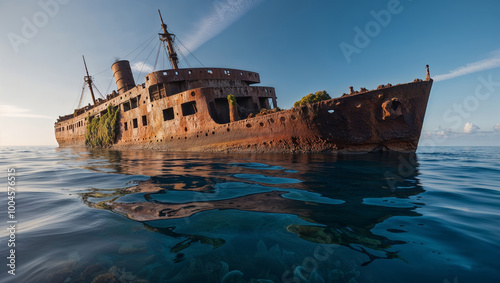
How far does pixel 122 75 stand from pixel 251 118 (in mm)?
19930

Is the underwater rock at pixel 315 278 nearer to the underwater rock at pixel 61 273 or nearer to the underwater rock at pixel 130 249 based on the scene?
the underwater rock at pixel 130 249

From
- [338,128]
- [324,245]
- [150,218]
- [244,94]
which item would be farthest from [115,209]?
[244,94]

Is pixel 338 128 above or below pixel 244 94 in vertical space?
below

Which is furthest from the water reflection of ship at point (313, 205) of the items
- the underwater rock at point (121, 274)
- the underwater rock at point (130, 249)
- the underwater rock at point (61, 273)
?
the underwater rock at point (61, 273)

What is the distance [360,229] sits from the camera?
6.97 ft

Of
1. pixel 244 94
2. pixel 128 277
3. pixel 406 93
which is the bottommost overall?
pixel 128 277

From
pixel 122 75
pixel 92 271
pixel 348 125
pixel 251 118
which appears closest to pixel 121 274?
pixel 92 271

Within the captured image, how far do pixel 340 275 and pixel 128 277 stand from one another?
1478mm

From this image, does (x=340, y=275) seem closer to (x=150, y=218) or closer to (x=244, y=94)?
(x=150, y=218)

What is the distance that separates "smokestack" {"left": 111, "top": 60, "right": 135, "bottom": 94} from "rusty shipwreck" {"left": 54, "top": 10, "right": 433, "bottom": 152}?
318 centimetres

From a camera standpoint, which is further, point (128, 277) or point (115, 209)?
point (115, 209)

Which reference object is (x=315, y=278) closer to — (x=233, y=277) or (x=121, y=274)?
(x=233, y=277)

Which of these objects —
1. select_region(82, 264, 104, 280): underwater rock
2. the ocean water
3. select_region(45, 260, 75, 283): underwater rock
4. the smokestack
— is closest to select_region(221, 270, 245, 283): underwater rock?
the ocean water

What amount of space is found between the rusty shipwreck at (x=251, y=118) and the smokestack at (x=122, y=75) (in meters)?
3.18
